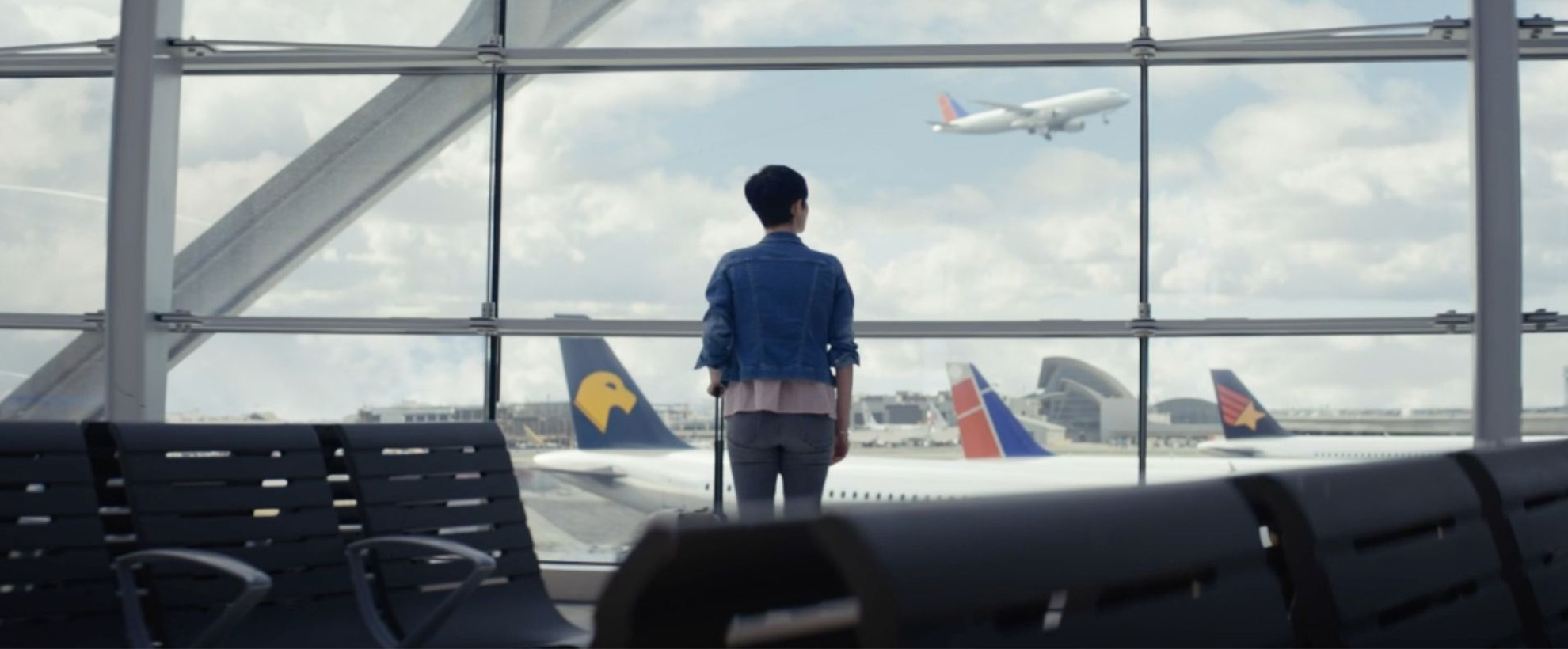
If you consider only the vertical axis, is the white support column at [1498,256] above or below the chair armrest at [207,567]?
above

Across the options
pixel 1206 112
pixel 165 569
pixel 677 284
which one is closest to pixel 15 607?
pixel 165 569

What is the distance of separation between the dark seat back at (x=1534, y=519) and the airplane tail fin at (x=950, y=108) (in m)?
4.16

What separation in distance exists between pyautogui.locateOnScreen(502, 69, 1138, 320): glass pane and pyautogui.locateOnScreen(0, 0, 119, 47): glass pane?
186 centimetres

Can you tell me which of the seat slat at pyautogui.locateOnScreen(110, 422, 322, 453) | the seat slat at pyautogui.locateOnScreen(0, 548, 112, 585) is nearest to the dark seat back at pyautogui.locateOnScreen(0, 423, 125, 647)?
the seat slat at pyautogui.locateOnScreen(0, 548, 112, 585)

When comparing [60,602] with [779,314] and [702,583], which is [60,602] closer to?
[779,314]

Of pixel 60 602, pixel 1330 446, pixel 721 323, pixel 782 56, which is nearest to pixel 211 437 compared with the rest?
pixel 60 602

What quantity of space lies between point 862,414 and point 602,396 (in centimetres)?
107

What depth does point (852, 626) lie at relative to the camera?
0.78 m

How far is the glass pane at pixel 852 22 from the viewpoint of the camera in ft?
20.2

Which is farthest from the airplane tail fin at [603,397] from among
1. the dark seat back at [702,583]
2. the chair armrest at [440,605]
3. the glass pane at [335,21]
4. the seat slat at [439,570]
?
the dark seat back at [702,583]

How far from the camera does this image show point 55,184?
21.8 feet

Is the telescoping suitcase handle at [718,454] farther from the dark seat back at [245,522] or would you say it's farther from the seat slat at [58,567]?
the seat slat at [58,567]

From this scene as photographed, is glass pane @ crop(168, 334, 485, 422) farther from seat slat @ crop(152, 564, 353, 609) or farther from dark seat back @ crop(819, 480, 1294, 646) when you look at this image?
dark seat back @ crop(819, 480, 1294, 646)

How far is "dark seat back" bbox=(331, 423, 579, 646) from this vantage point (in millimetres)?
3283
